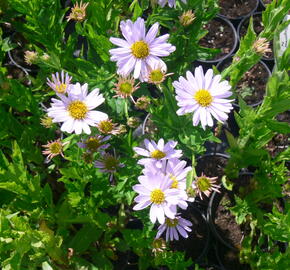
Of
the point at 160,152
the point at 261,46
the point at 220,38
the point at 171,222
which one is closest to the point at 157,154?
the point at 160,152

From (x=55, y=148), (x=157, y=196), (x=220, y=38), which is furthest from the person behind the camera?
(x=220, y=38)

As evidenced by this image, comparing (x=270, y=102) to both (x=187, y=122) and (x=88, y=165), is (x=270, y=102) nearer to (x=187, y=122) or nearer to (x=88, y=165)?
(x=187, y=122)

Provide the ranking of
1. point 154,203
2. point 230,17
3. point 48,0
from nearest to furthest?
point 154,203
point 48,0
point 230,17

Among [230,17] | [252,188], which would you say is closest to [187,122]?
[252,188]

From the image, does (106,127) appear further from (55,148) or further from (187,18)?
→ (187,18)

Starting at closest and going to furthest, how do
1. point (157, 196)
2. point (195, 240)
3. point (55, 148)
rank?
1. point (157, 196)
2. point (55, 148)
3. point (195, 240)
